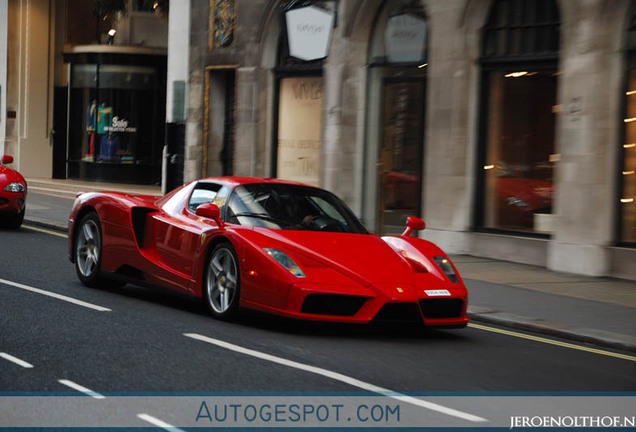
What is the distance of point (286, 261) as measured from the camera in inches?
344

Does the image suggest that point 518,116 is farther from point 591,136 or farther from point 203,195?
point 203,195

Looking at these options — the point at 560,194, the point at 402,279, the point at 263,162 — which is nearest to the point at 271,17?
the point at 263,162

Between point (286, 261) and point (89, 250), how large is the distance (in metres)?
3.30

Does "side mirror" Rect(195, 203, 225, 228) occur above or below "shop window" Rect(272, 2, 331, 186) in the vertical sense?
below

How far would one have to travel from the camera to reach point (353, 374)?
7.16 metres

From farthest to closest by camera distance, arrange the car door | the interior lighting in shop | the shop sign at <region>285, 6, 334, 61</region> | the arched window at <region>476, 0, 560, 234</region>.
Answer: the interior lighting in shop
the shop sign at <region>285, 6, 334, 61</region>
the arched window at <region>476, 0, 560, 234</region>
the car door

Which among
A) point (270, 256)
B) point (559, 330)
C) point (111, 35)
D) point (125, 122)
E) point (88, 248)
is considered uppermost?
point (111, 35)

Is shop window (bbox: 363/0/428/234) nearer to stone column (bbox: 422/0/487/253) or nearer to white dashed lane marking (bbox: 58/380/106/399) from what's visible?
stone column (bbox: 422/0/487/253)

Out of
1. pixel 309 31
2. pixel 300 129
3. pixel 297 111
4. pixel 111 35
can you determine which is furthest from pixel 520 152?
pixel 111 35

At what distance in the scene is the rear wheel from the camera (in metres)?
11.1

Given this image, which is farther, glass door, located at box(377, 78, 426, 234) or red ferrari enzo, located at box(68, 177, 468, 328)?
glass door, located at box(377, 78, 426, 234)

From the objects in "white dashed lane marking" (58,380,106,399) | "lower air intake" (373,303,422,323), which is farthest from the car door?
"white dashed lane marking" (58,380,106,399)

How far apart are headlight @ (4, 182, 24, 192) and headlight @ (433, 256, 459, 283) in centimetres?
1003

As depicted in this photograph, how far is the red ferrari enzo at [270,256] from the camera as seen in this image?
859cm
